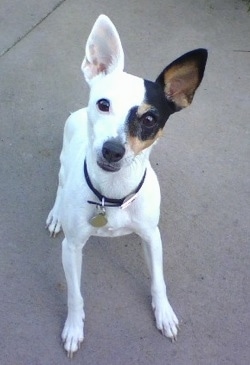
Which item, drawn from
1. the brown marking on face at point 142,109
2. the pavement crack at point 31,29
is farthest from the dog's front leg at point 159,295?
the pavement crack at point 31,29

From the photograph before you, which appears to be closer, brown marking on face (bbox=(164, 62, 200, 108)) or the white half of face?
the white half of face

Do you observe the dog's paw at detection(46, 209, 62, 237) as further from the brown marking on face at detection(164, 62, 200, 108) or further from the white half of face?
the brown marking on face at detection(164, 62, 200, 108)

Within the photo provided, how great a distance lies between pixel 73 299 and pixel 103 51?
→ 1235 millimetres

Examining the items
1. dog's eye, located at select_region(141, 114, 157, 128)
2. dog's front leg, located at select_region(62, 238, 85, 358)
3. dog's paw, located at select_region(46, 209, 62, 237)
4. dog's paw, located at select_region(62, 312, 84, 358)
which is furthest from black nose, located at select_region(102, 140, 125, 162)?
dog's paw, located at select_region(46, 209, 62, 237)

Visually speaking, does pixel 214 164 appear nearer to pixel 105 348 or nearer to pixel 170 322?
pixel 170 322

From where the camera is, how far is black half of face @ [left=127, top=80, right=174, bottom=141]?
242cm

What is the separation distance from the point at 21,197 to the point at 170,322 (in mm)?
1221

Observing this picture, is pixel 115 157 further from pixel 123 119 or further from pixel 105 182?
pixel 105 182

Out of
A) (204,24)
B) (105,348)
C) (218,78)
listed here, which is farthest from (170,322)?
(204,24)

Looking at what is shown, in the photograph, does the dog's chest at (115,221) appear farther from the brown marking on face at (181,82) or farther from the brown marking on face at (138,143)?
the brown marking on face at (181,82)

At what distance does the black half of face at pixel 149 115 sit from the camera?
242 centimetres

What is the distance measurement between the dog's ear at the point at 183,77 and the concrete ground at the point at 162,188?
115cm

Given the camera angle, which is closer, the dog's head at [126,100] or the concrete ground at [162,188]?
the dog's head at [126,100]

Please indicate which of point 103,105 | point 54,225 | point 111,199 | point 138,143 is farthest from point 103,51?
point 54,225
